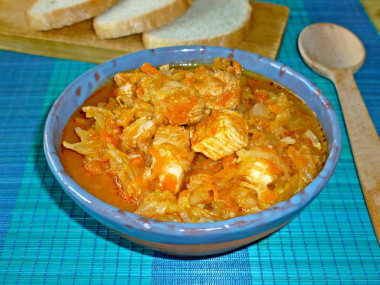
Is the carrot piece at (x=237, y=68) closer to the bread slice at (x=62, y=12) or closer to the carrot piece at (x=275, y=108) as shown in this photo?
the carrot piece at (x=275, y=108)

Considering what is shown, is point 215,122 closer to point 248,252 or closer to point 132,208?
point 132,208

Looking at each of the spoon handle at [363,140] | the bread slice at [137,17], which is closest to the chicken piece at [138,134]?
the spoon handle at [363,140]

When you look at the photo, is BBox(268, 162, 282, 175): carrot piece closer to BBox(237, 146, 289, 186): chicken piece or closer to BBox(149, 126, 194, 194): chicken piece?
BBox(237, 146, 289, 186): chicken piece

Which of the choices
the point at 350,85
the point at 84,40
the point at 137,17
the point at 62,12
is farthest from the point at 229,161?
the point at 62,12

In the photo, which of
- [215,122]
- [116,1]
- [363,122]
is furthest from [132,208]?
[116,1]

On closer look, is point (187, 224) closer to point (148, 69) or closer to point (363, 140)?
point (148, 69)
